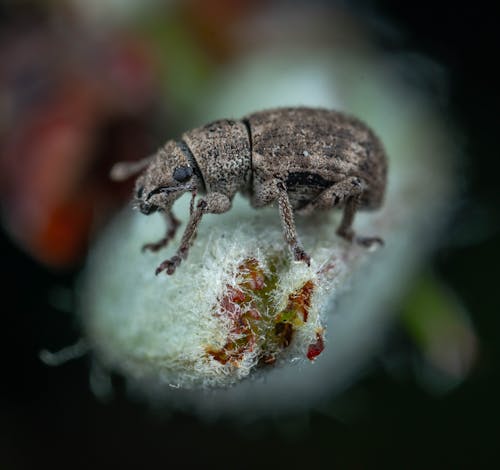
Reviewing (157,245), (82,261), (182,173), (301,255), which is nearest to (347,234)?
(301,255)

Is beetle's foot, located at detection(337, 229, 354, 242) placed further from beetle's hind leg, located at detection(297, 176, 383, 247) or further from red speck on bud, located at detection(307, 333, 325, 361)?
red speck on bud, located at detection(307, 333, 325, 361)

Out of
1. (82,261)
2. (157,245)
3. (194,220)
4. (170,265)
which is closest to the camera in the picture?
(170,265)

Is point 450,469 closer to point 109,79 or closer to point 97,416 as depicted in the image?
point 97,416

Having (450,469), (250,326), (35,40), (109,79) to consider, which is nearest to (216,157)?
(250,326)

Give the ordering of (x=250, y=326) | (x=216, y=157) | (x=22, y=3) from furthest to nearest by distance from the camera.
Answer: (x=22, y=3)
(x=216, y=157)
(x=250, y=326)

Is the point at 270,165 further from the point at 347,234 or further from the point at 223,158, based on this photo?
the point at 347,234

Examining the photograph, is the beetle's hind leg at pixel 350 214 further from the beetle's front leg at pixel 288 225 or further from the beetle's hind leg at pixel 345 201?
the beetle's front leg at pixel 288 225
